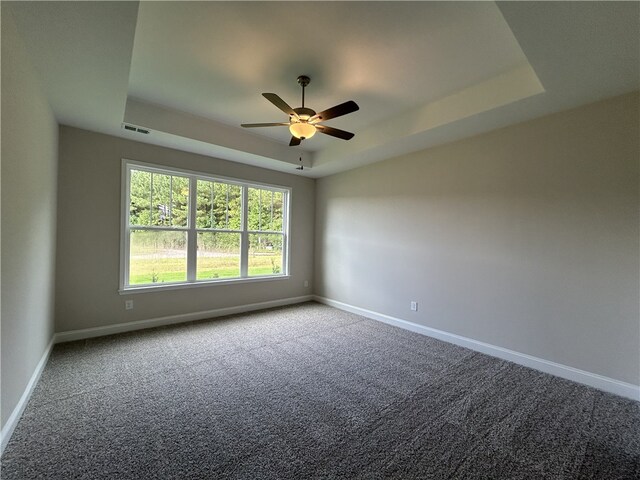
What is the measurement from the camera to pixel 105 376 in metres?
2.59

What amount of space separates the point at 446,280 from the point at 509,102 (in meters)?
2.12

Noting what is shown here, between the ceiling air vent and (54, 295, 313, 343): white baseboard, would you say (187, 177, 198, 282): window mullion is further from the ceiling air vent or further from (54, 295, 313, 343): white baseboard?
the ceiling air vent

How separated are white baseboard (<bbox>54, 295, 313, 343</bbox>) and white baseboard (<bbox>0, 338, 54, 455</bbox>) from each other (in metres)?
0.58

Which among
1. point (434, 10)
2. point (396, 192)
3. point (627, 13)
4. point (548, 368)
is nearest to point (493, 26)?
point (434, 10)

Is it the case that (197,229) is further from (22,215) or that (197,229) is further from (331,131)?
(331,131)

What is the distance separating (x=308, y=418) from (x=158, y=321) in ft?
9.68

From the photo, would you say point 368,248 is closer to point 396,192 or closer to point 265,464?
point 396,192

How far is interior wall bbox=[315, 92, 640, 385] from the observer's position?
2508 millimetres

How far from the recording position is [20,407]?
201 centimetres

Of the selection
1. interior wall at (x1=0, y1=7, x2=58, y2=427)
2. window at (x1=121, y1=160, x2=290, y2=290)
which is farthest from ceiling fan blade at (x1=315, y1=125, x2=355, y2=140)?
window at (x1=121, y1=160, x2=290, y2=290)

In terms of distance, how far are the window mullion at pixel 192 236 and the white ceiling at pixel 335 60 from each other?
33.2 inches

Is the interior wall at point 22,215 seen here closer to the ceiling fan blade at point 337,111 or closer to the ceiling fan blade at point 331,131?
the ceiling fan blade at point 337,111

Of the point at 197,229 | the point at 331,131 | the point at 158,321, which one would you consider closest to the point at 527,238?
the point at 331,131

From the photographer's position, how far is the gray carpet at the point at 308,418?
5.38 feet
